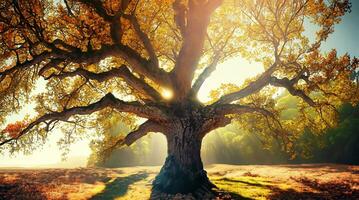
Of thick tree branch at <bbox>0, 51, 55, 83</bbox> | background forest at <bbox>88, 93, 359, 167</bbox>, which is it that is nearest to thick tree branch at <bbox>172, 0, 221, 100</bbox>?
thick tree branch at <bbox>0, 51, 55, 83</bbox>

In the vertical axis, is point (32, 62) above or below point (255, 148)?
above

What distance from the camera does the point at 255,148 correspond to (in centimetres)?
4241

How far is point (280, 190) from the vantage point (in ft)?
55.6

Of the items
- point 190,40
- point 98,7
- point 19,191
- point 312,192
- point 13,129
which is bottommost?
point 312,192

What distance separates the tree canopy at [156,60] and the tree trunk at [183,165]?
0.73 m

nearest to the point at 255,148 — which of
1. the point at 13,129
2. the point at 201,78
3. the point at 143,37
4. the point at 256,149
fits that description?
the point at 256,149

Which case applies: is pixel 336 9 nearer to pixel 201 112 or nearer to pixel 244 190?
pixel 201 112

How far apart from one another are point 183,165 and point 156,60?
6436mm

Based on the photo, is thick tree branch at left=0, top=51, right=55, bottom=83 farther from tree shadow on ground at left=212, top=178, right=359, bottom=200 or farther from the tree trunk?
tree shadow on ground at left=212, top=178, right=359, bottom=200

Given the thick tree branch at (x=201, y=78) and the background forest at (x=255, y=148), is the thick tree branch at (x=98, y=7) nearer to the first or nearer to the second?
the thick tree branch at (x=201, y=78)

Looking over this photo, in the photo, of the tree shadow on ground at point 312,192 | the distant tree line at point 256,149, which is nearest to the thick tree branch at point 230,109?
the tree shadow on ground at point 312,192

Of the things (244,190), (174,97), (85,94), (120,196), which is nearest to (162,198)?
(120,196)

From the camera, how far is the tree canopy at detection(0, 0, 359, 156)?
53.8ft

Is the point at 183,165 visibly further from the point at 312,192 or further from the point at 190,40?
the point at 190,40
